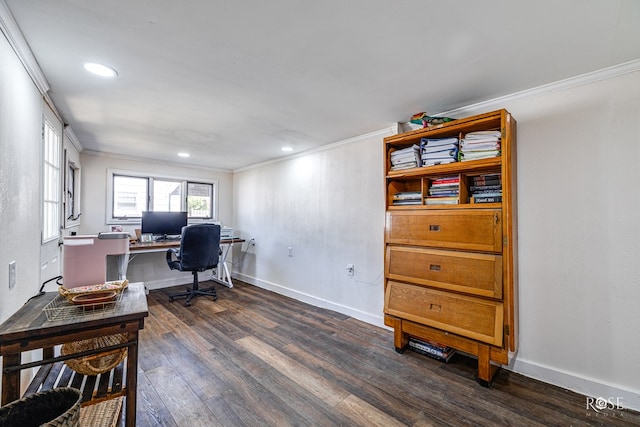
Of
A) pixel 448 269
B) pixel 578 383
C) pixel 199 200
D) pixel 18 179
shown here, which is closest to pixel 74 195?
pixel 199 200

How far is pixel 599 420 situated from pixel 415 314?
3.67ft

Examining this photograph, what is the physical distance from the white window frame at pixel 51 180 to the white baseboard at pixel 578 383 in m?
3.73

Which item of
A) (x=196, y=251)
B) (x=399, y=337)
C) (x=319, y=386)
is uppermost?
(x=196, y=251)

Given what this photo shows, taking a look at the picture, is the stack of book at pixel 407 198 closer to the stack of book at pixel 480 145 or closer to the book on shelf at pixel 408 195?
the book on shelf at pixel 408 195

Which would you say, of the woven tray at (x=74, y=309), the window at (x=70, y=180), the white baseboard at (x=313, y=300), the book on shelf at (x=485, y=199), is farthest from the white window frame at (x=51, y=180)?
the book on shelf at (x=485, y=199)

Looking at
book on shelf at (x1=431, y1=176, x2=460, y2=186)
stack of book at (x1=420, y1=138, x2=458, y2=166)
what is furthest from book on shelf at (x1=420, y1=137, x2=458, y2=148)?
book on shelf at (x1=431, y1=176, x2=460, y2=186)

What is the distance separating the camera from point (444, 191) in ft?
7.37

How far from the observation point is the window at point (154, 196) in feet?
13.8

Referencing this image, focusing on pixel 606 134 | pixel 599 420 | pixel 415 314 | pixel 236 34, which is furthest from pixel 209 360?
pixel 606 134

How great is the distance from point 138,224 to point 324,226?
3.11 metres

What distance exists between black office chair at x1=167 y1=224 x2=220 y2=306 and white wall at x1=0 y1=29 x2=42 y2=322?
5.88ft

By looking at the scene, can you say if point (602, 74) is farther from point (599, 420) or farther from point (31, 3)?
point (31, 3)

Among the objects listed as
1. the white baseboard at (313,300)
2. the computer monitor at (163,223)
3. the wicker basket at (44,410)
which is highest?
the computer monitor at (163,223)

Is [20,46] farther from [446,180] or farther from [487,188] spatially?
[487,188]
